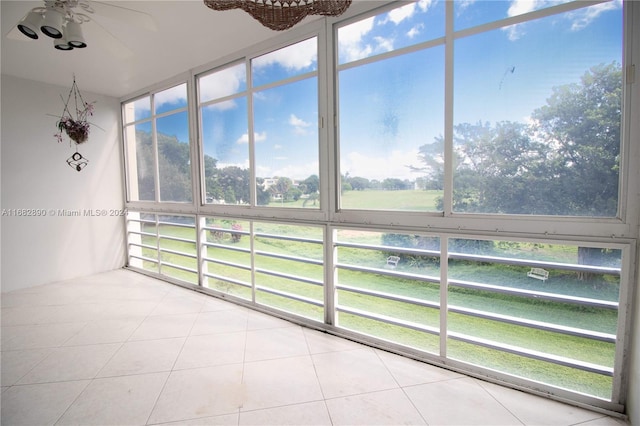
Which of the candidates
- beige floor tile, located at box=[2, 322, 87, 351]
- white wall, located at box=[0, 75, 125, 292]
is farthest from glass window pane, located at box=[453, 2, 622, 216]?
white wall, located at box=[0, 75, 125, 292]

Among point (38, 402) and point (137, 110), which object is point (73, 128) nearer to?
point (137, 110)

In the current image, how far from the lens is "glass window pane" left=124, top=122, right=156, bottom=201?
188 inches

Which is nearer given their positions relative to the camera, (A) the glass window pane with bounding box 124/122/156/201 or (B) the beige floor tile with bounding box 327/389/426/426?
(B) the beige floor tile with bounding box 327/389/426/426

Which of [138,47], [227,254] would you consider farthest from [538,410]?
[138,47]

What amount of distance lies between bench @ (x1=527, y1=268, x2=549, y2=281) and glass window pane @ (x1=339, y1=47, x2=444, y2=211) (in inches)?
30.3

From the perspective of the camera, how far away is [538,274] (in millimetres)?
2020

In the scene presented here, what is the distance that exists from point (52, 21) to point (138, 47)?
1.63 meters

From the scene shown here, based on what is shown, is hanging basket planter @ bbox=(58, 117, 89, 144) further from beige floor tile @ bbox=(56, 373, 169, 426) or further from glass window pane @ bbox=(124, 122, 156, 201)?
beige floor tile @ bbox=(56, 373, 169, 426)

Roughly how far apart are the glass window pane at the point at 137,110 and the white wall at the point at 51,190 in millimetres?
192

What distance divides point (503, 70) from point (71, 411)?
147 inches

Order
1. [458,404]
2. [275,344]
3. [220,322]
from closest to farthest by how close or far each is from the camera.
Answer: [458,404], [275,344], [220,322]

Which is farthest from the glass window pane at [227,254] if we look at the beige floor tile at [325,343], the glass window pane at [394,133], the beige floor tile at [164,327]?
the glass window pane at [394,133]

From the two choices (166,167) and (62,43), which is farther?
(166,167)

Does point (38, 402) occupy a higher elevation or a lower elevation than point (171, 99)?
lower
